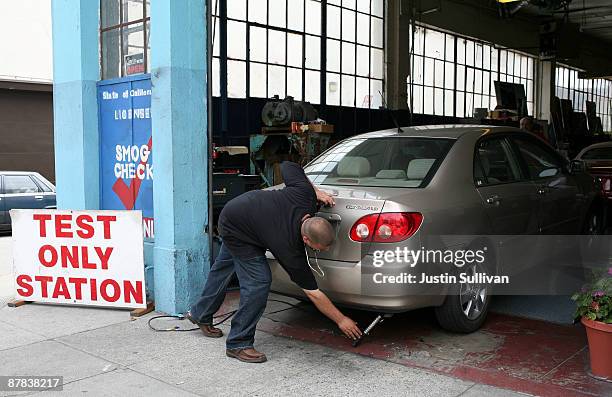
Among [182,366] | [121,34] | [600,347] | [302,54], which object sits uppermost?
[302,54]

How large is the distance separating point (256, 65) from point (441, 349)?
390 inches

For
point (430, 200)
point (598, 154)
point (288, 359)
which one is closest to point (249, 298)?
point (288, 359)

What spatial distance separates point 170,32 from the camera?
18.2 feet

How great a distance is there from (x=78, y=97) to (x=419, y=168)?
3.69m

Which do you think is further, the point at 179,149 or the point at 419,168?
the point at 179,149

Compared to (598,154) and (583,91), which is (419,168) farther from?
(583,91)

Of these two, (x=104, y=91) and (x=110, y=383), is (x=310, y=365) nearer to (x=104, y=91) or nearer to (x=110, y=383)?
(x=110, y=383)

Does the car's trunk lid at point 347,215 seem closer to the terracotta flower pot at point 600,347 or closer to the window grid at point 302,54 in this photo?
the terracotta flower pot at point 600,347

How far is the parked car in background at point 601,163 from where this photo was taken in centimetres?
1022

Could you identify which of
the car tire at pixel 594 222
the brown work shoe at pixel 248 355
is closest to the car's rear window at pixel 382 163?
the brown work shoe at pixel 248 355

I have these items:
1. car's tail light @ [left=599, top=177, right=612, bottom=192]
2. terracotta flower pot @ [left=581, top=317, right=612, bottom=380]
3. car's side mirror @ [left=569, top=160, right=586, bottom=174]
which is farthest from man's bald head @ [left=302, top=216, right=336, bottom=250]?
car's tail light @ [left=599, top=177, right=612, bottom=192]

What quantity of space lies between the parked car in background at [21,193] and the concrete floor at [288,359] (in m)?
8.27

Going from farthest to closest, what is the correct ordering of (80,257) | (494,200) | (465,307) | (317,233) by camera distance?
(80,257) → (494,200) → (465,307) → (317,233)

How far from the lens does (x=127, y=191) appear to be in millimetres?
6539
